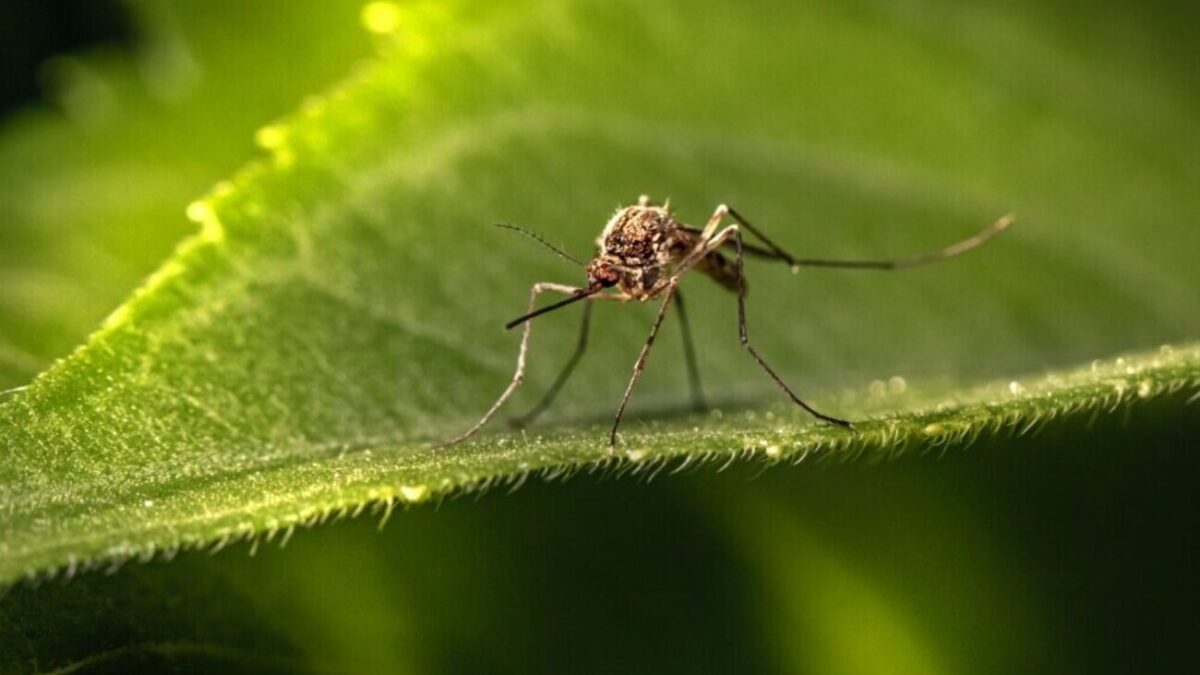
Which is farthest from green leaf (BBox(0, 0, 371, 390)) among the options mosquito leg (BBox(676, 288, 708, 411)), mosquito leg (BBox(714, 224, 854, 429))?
mosquito leg (BBox(714, 224, 854, 429))

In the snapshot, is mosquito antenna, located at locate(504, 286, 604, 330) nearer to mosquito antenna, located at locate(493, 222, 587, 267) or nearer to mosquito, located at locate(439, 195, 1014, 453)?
mosquito, located at locate(439, 195, 1014, 453)

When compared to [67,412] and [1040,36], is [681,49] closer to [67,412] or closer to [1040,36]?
[1040,36]

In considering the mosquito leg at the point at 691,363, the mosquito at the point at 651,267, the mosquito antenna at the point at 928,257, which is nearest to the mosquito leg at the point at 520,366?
the mosquito at the point at 651,267

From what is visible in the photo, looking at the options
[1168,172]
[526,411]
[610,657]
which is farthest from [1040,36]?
[610,657]

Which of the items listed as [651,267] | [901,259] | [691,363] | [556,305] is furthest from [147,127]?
[901,259]

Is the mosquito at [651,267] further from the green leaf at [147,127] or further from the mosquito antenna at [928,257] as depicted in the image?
the green leaf at [147,127]

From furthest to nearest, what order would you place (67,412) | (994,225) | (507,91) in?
(994,225) → (507,91) → (67,412)
